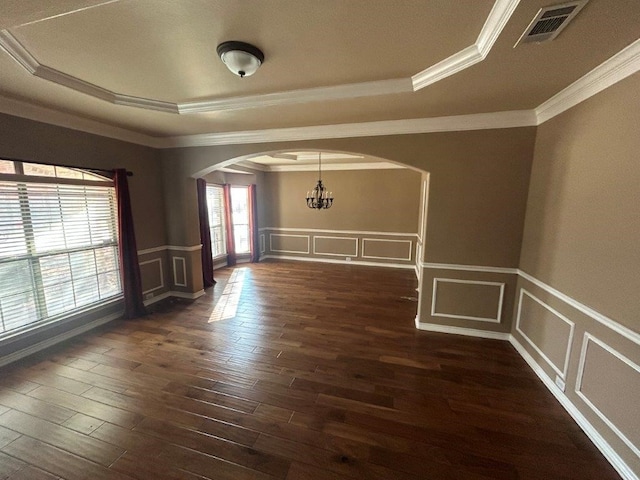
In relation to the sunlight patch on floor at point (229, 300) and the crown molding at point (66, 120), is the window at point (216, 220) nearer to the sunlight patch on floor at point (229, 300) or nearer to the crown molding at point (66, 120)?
the sunlight patch on floor at point (229, 300)

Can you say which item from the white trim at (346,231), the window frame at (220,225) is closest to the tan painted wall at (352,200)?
the white trim at (346,231)

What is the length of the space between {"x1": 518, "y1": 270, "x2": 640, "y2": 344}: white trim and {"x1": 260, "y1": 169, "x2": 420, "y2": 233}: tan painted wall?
396 centimetres

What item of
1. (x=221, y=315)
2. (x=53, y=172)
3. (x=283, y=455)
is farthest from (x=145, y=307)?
(x=283, y=455)

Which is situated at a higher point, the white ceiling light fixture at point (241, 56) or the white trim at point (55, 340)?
the white ceiling light fixture at point (241, 56)

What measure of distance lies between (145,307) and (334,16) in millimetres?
4344

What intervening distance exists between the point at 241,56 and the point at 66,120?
8.62 feet

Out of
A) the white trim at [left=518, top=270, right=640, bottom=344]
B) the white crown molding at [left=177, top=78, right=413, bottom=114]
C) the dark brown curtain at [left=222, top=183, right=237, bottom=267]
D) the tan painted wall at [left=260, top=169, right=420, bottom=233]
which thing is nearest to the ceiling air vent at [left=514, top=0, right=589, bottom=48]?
the white crown molding at [left=177, top=78, right=413, bottom=114]

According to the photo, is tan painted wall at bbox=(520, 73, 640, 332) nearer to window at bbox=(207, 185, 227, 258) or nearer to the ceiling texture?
the ceiling texture

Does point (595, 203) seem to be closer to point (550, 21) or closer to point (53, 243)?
point (550, 21)

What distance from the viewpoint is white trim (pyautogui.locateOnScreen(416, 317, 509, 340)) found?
3139mm

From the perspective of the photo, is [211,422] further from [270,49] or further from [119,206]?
[119,206]

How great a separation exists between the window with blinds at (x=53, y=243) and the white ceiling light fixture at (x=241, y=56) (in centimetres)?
259

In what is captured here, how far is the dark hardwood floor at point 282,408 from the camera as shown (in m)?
1.63

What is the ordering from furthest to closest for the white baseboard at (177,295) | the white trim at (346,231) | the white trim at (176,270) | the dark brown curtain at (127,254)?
the white trim at (346,231) → the white trim at (176,270) → the white baseboard at (177,295) → the dark brown curtain at (127,254)
